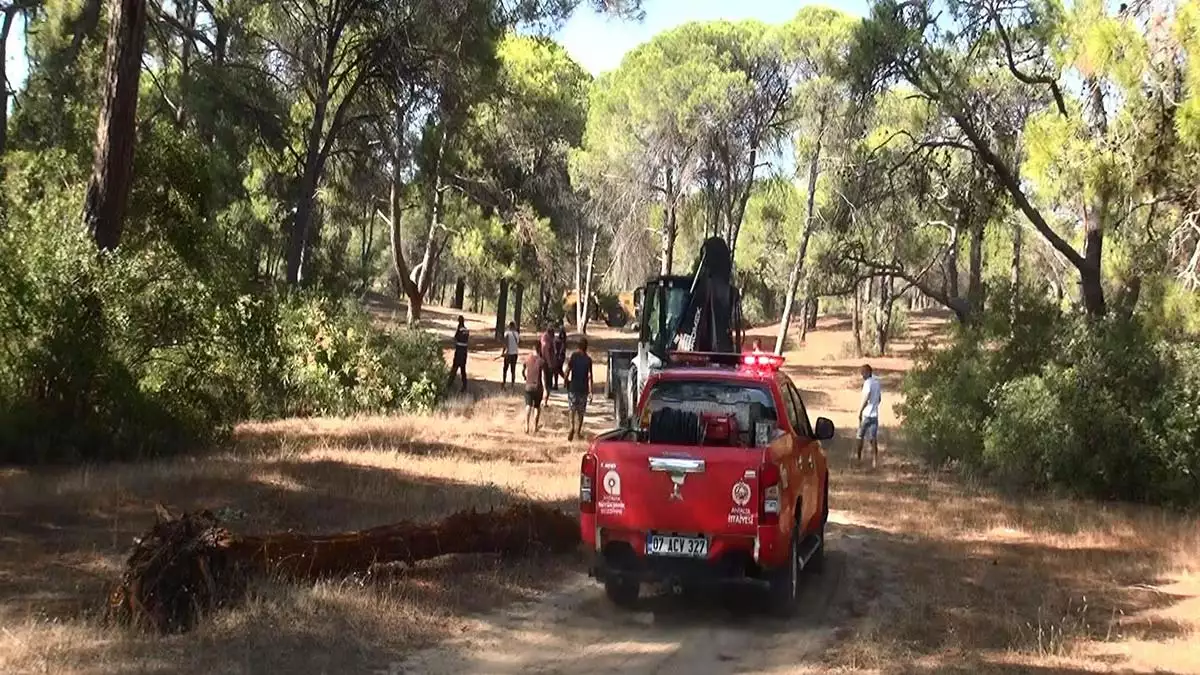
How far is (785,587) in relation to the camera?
842 cm

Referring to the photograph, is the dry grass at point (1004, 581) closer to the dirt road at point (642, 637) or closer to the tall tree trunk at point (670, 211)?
the dirt road at point (642, 637)

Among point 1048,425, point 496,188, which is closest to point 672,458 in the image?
point 1048,425

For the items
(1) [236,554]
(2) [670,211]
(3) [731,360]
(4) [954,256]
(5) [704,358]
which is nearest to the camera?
(1) [236,554]

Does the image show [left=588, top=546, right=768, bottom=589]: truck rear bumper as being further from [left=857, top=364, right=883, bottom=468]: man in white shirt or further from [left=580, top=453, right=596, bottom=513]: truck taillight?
[left=857, top=364, right=883, bottom=468]: man in white shirt

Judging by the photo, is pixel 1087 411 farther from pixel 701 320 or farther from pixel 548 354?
pixel 548 354

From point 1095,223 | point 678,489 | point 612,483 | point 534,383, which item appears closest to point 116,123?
point 534,383

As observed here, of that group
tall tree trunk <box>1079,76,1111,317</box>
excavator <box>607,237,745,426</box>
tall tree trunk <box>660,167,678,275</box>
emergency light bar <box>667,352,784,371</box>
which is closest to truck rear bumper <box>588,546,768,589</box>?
emergency light bar <box>667,352,784,371</box>

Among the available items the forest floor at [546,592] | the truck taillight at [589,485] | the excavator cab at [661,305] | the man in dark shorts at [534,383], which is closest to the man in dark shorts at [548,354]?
the excavator cab at [661,305]

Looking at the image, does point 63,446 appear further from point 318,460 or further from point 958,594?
point 958,594

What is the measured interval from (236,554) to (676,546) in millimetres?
3196

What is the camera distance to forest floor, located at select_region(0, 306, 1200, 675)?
7059 mm

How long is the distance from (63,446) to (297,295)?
30.5 ft

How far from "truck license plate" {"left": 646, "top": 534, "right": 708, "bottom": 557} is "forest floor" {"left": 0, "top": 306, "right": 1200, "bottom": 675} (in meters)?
0.59

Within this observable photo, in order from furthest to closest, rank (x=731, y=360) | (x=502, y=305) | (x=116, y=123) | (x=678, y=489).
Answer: (x=502, y=305), (x=116, y=123), (x=731, y=360), (x=678, y=489)
